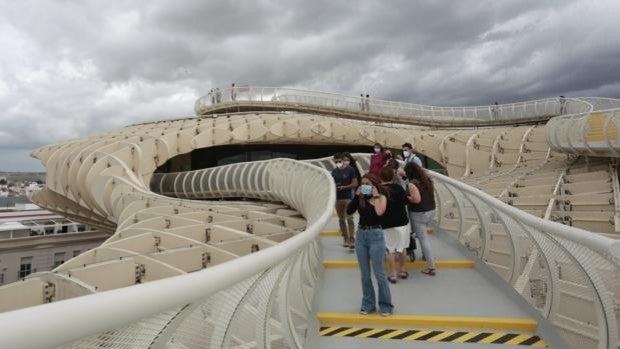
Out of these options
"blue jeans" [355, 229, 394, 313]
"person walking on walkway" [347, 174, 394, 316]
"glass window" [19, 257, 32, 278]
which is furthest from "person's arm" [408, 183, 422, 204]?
"glass window" [19, 257, 32, 278]

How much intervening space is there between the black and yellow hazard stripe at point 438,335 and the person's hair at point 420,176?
226 centimetres

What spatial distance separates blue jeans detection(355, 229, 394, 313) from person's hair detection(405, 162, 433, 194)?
170 centimetres

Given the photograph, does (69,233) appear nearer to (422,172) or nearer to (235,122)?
(235,122)

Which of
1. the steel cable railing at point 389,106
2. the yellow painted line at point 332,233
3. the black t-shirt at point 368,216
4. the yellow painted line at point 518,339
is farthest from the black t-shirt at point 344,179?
the steel cable railing at point 389,106

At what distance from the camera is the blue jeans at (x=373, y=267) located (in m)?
4.24

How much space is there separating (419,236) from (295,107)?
24.9 metres

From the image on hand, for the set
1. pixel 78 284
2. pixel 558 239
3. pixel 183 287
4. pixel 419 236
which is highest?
pixel 183 287

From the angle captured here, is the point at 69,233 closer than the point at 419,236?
No

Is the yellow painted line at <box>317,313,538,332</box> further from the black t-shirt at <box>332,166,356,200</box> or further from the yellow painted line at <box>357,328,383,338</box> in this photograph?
the black t-shirt at <box>332,166,356,200</box>

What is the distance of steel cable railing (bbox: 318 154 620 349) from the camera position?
2.83 metres

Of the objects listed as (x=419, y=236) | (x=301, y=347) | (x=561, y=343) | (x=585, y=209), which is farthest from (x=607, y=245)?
(x=585, y=209)

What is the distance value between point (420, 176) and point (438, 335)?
2.49 m

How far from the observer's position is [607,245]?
98.7 inches

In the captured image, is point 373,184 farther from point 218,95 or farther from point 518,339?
point 218,95
